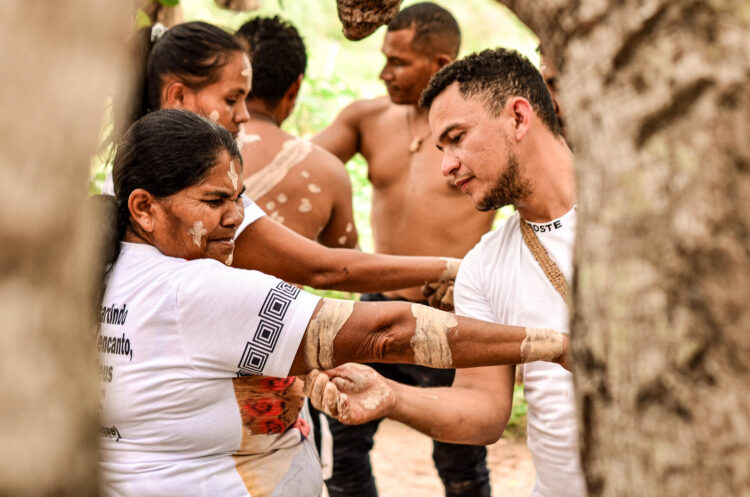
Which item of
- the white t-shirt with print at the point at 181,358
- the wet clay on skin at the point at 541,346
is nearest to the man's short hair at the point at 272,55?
the white t-shirt with print at the point at 181,358

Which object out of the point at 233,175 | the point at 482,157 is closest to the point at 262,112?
the point at 482,157

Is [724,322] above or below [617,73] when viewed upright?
below

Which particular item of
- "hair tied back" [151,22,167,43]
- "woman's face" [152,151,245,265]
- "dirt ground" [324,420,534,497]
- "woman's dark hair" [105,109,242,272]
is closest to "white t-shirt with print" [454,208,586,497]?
"woman's face" [152,151,245,265]

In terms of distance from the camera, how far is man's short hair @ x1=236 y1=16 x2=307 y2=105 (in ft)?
11.9

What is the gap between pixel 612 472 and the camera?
102 centimetres

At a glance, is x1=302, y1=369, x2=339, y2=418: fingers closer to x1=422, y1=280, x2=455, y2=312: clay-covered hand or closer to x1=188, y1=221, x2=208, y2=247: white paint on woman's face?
x1=188, y1=221, x2=208, y2=247: white paint on woman's face

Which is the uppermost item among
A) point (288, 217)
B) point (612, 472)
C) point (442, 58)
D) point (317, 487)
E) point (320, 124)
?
point (320, 124)

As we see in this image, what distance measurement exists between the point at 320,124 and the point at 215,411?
671 cm

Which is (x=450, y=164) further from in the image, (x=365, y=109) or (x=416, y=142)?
(x=365, y=109)

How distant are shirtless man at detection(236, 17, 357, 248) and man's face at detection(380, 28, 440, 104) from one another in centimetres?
77

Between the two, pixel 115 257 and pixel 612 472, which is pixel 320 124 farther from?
pixel 612 472

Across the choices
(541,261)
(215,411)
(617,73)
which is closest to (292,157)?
(541,261)

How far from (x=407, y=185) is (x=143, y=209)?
8.11 ft

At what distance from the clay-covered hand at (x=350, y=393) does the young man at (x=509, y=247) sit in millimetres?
62
